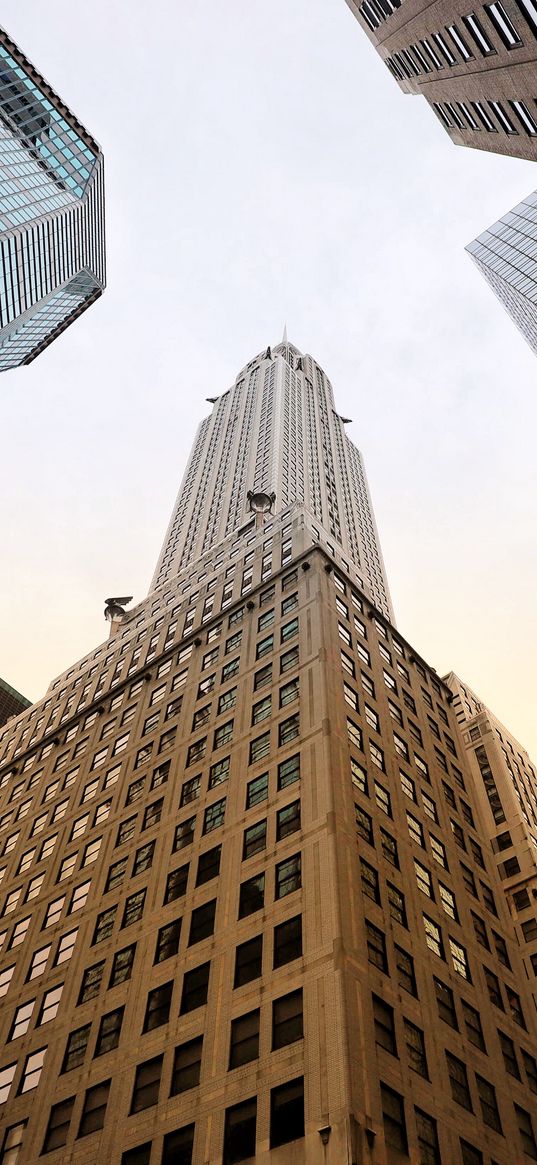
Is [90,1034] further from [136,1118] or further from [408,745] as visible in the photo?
[408,745]

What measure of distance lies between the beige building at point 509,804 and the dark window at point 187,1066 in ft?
89.4

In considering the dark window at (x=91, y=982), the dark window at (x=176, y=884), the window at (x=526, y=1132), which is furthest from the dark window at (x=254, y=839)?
the window at (x=526, y=1132)

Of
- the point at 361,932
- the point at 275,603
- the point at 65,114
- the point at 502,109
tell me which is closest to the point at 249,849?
the point at 361,932

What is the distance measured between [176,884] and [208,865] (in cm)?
215

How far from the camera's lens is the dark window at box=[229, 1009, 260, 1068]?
32.5 m

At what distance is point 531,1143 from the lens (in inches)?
1414

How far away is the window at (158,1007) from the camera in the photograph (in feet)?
122

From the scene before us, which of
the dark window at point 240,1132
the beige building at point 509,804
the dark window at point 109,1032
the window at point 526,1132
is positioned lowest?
the dark window at point 240,1132

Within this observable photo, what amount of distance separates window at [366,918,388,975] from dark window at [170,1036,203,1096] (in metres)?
7.62

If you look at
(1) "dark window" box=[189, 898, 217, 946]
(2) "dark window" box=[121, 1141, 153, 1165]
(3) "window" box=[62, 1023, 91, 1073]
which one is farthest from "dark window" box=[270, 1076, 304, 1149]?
(3) "window" box=[62, 1023, 91, 1073]

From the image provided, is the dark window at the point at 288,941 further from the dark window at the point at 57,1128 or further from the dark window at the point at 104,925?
the dark window at the point at 104,925

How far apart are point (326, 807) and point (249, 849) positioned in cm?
474

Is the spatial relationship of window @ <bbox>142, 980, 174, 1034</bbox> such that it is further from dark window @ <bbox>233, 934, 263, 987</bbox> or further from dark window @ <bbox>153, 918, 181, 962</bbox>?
dark window @ <bbox>233, 934, 263, 987</bbox>

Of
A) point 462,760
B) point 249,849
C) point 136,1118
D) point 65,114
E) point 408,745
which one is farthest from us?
point 65,114
